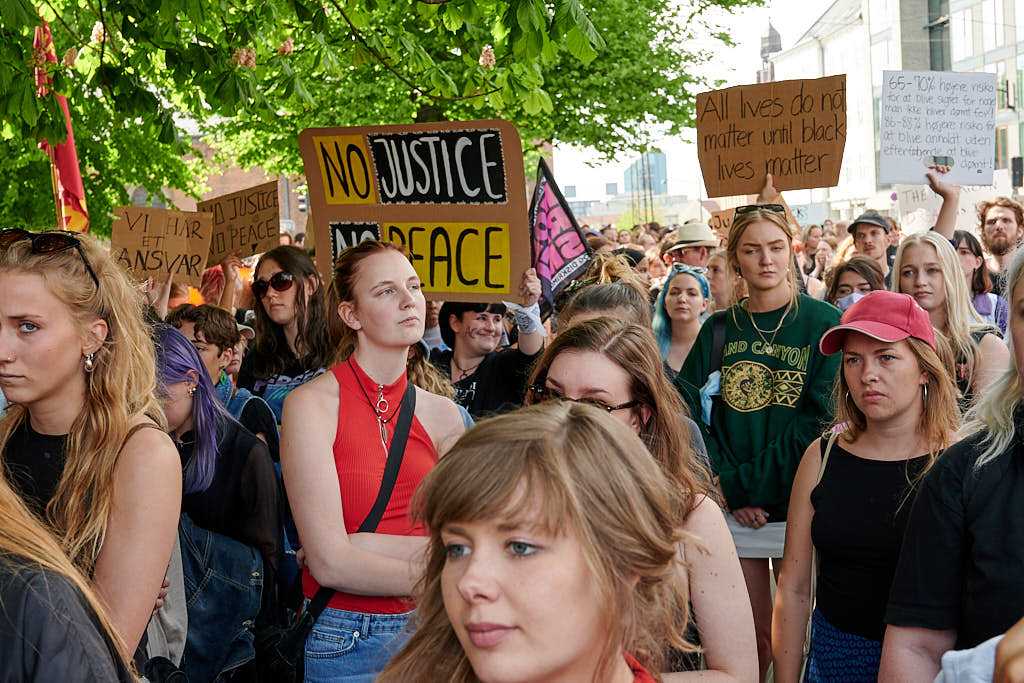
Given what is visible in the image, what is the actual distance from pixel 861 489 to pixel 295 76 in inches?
184

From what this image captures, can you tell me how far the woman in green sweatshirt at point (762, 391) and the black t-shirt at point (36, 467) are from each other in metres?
3.08

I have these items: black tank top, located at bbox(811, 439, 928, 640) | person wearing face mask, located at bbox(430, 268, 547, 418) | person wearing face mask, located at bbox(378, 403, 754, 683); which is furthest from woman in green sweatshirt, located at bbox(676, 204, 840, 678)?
person wearing face mask, located at bbox(378, 403, 754, 683)

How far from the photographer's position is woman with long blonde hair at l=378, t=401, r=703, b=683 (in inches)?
79.6

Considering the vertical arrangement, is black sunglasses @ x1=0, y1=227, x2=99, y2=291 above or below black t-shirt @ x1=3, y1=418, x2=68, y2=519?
above

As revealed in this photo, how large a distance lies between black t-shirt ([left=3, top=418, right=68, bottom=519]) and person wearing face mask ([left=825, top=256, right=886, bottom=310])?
5.55m

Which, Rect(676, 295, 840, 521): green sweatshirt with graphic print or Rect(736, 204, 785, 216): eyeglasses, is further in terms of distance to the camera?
Rect(736, 204, 785, 216): eyeglasses

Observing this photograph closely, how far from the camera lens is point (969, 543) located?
9.36 feet

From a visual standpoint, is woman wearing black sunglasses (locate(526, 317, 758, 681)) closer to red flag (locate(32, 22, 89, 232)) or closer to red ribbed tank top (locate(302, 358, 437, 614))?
red ribbed tank top (locate(302, 358, 437, 614))

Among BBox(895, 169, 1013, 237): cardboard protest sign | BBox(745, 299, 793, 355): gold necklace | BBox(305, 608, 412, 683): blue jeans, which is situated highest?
BBox(895, 169, 1013, 237): cardboard protest sign

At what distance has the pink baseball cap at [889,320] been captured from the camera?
4258mm

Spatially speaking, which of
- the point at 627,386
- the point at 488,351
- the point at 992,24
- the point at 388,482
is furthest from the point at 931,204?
the point at 992,24

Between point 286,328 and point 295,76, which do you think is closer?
point 286,328

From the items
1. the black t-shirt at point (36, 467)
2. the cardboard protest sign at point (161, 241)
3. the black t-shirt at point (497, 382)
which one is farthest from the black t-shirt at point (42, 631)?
the cardboard protest sign at point (161, 241)

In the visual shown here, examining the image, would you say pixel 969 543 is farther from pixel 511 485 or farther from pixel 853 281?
pixel 853 281
